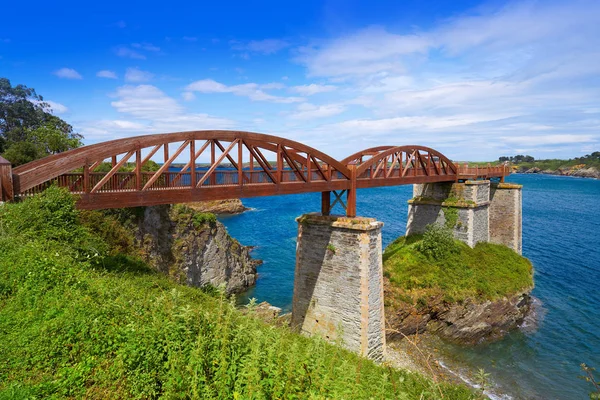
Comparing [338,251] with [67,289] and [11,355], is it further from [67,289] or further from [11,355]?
[11,355]

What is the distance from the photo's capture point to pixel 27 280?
687 centimetres

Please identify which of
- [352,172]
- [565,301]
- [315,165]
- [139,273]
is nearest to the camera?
[139,273]

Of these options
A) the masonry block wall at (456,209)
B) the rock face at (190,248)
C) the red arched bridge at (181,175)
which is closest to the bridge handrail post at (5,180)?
the red arched bridge at (181,175)

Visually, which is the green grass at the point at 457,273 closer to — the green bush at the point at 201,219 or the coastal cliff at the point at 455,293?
the coastal cliff at the point at 455,293

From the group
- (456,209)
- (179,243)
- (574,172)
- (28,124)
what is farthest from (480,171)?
(574,172)

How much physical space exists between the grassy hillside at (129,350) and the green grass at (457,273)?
58.1 ft

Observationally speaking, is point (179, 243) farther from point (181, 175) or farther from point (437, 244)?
point (437, 244)

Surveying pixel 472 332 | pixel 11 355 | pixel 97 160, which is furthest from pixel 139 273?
pixel 472 332

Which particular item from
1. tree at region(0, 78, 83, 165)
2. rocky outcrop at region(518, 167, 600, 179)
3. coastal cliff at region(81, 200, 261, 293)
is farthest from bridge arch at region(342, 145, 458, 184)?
rocky outcrop at region(518, 167, 600, 179)

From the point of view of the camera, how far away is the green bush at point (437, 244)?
81.8 ft

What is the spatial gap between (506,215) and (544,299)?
8.29 m

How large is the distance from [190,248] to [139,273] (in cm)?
1340

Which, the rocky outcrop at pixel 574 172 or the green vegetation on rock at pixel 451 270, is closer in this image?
the green vegetation on rock at pixel 451 270

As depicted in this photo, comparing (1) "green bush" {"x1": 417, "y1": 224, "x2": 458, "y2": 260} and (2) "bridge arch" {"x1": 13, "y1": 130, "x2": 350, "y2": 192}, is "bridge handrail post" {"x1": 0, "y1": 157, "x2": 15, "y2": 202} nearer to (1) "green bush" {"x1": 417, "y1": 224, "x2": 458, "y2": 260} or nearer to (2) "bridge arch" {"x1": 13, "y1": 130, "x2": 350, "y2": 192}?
(2) "bridge arch" {"x1": 13, "y1": 130, "x2": 350, "y2": 192}
